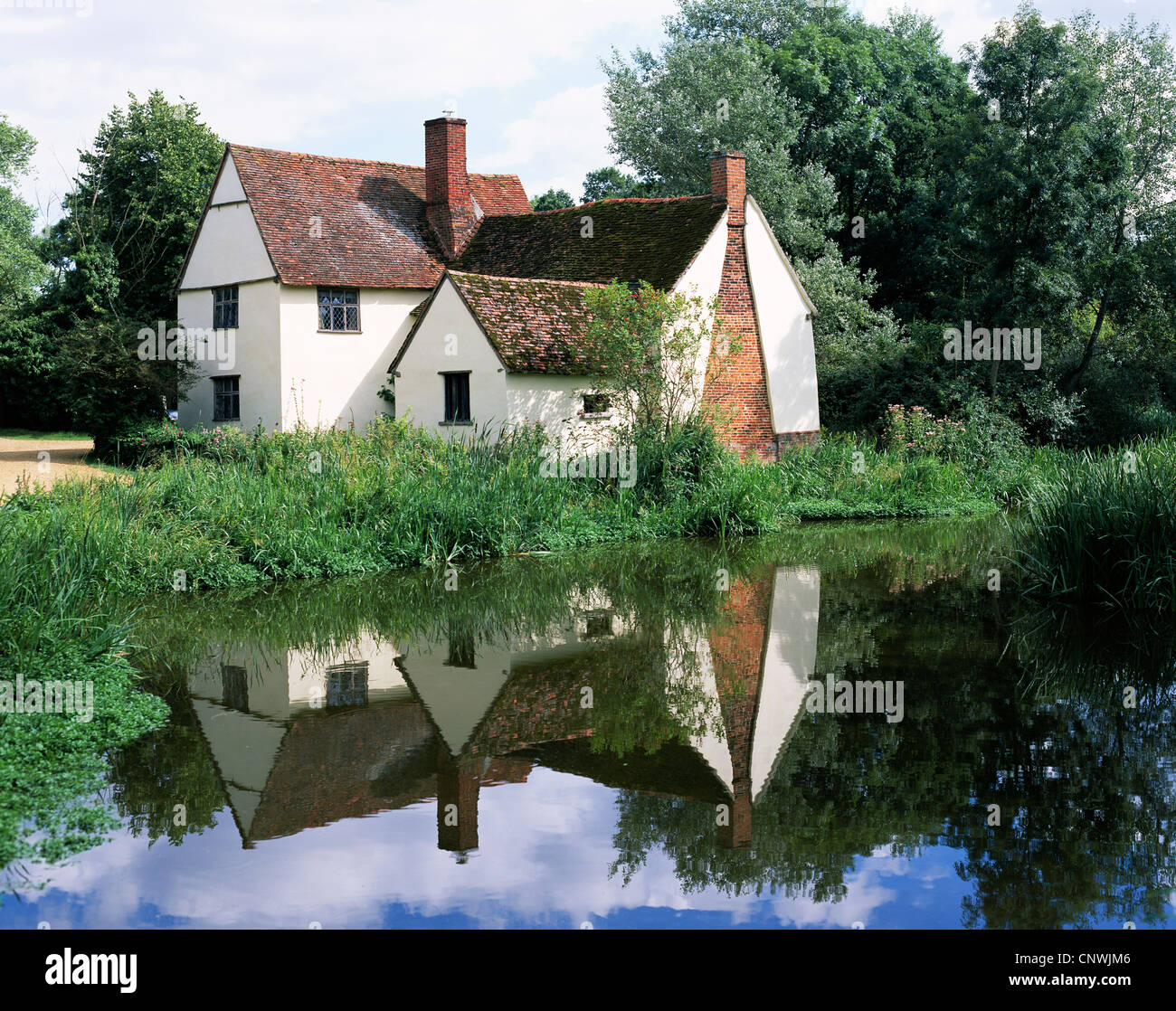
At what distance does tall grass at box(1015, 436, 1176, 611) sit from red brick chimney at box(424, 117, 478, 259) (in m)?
22.3

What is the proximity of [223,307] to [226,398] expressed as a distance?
2.57m

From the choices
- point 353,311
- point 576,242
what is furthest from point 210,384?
point 576,242

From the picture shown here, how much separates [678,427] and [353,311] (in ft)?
41.4

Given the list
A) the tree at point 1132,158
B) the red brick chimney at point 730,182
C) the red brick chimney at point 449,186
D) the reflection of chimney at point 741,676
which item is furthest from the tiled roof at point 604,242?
the reflection of chimney at point 741,676

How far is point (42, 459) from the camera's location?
2878cm

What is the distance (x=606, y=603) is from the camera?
14.2m

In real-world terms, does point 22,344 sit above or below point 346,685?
above

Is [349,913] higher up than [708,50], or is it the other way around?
[708,50]

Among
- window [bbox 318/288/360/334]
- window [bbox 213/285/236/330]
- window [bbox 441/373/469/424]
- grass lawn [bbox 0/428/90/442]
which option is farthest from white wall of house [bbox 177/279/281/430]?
grass lawn [bbox 0/428/90/442]

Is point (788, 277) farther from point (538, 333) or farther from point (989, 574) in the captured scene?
point (989, 574)

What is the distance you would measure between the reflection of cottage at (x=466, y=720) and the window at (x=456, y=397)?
1291 centimetres

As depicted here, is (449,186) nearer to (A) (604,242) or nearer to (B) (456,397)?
(A) (604,242)

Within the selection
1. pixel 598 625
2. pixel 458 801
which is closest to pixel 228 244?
pixel 598 625

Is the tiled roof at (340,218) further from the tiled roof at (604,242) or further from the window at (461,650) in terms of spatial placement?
the window at (461,650)
